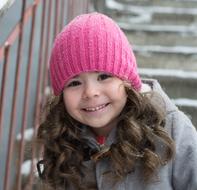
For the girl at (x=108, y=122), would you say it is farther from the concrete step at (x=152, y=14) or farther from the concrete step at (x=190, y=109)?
the concrete step at (x=152, y=14)

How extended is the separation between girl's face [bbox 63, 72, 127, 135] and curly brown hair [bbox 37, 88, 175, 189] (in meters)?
0.05

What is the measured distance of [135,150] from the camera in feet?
6.34

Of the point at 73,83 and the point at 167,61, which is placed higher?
the point at 73,83

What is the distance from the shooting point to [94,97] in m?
1.81

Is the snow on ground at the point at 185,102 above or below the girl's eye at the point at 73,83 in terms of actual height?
below

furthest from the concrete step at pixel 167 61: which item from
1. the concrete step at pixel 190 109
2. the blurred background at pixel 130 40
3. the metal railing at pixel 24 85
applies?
the metal railing at pixel 24 85

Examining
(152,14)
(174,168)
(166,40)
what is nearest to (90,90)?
(174,168)

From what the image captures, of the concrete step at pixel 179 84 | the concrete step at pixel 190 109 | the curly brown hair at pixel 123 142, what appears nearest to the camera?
the curly brown hair at pixel 123 142

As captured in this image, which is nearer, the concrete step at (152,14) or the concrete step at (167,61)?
the concrete step at (167,61)

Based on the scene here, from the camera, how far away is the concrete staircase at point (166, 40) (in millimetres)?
4215

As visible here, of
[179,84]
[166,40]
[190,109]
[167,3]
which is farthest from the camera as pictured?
[167,3]

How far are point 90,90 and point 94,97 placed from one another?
0.03 m

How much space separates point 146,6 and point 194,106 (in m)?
1.55

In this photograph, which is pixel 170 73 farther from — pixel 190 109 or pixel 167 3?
pixel 167 3
